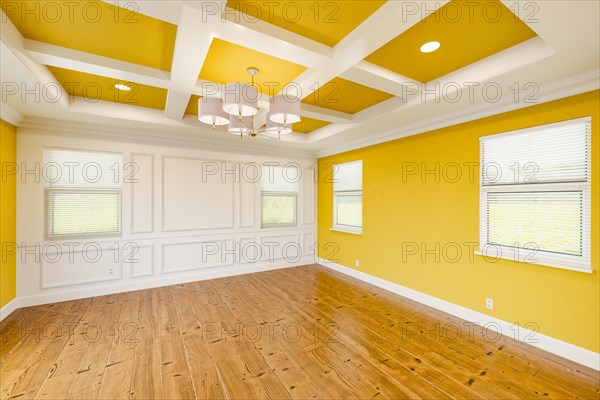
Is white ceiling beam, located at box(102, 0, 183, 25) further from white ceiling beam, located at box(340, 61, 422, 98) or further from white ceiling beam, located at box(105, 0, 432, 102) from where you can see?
white ceiling beam, located at box(340, 61, 422, 98)

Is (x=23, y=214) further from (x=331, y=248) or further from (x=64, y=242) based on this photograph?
(x=331, y=248)

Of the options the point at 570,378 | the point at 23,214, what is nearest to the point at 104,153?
the point at 23,214

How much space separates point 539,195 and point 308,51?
265cm

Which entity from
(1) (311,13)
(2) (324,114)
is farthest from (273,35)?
(2) (324,114)

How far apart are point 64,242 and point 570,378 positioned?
5.81 m

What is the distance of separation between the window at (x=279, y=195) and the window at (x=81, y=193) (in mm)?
2516

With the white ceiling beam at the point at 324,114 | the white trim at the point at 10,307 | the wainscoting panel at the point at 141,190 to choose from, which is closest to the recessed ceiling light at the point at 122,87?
the wainscoting panel at the point at 141,190

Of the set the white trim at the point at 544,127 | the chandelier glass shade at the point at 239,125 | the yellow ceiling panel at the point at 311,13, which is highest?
the yellow ceiling panel at the point at 311,13

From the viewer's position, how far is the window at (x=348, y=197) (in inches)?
195

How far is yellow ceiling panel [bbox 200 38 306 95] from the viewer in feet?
→ 7.58

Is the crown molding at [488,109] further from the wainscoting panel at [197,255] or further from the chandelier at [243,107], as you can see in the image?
the wainscoting panel at [197,255]

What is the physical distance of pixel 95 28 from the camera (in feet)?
6.64

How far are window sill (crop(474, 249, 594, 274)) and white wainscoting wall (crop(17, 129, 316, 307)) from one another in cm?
362

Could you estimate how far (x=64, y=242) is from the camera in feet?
12.1
